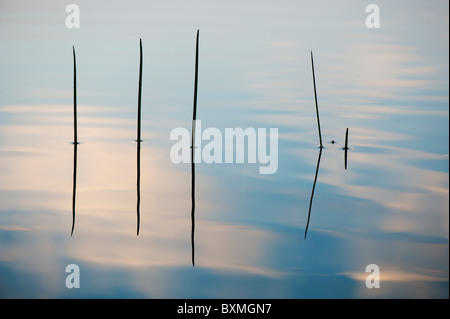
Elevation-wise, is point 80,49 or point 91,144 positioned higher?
point 80,49

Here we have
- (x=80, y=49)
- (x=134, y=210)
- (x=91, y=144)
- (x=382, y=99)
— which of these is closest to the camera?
(x=134, y=210)

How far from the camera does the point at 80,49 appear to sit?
11727 millimetres

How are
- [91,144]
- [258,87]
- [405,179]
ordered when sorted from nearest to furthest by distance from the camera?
[405,179] → [91,144] → [258,87]

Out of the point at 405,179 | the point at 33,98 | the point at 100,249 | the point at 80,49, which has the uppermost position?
the point at 80,49

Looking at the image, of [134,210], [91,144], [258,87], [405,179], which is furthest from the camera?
[258,87]

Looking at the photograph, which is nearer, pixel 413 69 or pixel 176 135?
pixel 176 135

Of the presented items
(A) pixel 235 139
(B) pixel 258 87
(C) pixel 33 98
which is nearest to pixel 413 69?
(B) pixel 258 87

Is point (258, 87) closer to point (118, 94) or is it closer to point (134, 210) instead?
point (118, 94)

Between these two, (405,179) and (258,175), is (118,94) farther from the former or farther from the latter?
(405,179)

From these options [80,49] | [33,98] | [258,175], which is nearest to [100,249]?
[258,175]

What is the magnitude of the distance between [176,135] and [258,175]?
1.51 metres

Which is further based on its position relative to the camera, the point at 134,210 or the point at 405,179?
the point at 405,179

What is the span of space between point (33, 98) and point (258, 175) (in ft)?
13.4

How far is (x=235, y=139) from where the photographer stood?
7488 mm
